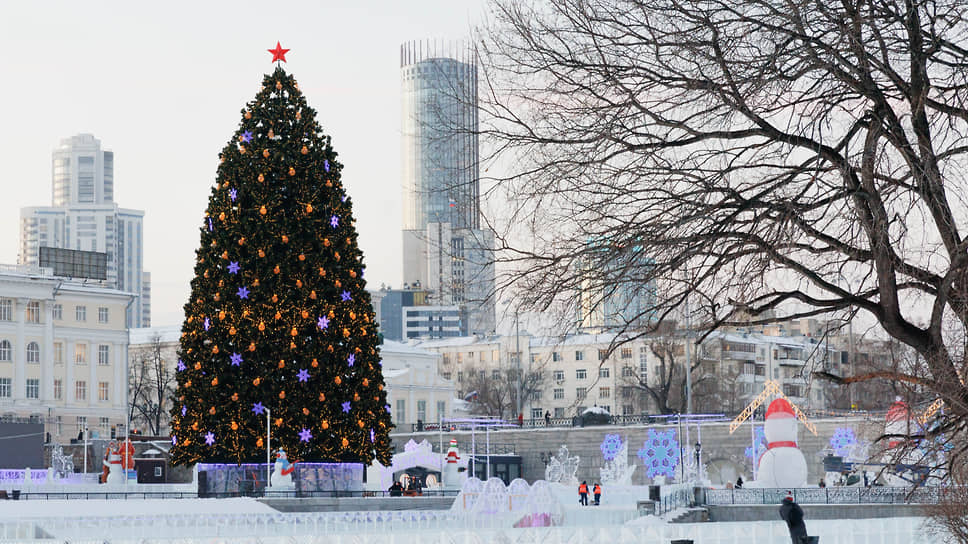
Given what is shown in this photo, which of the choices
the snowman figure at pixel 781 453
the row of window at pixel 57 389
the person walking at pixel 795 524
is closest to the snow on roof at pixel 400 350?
the row of window at pixel 57 389

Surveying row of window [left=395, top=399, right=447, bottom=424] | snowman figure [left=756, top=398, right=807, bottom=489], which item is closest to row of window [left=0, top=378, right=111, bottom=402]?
row of window [left=395, top=399, right=447, bottom=424]

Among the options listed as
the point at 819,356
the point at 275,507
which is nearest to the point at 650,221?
the point at 819,356

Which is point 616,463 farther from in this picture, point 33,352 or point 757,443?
point 33,352

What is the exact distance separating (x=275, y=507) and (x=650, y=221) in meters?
25.7

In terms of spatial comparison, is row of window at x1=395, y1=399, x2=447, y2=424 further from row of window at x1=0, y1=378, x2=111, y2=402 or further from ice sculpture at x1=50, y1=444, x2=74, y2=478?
ice sculpture at x1=50, y1=444, x2=74, y2=478

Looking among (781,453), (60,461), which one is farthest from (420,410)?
(781,453)

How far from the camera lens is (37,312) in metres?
94.9

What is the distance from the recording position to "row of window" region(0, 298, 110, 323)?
92938mm

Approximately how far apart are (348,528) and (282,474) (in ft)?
28.2

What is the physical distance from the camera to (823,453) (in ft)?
259

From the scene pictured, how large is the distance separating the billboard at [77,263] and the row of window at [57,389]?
26.6 feet

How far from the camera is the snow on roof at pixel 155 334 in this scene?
126281 millimetres

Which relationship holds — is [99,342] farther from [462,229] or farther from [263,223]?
[462,229]

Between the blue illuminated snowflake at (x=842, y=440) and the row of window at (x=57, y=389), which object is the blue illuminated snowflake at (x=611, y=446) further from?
the row of window at (x=57, y=389)
